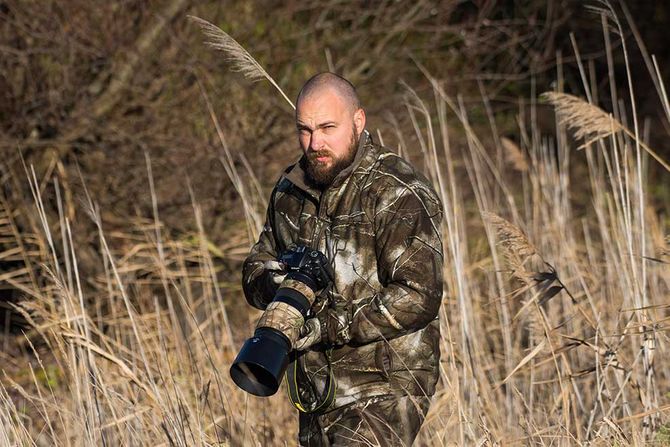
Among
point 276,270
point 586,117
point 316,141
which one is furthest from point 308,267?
point 586,117

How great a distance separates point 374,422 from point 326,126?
0.82m

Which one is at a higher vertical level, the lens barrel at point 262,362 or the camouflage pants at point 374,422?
the lens barrel at point 262,362

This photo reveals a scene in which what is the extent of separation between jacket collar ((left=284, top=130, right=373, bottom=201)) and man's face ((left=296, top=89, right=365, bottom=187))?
18 mm

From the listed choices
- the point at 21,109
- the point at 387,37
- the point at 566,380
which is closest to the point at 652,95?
the point at 387,37

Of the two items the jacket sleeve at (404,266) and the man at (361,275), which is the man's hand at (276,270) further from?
the jacket sleeve at (404,266)

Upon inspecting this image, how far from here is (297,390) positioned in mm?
3270

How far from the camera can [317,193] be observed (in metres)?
3.27

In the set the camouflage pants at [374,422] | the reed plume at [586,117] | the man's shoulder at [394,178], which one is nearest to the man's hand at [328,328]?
the camouflage pants at [374,422]

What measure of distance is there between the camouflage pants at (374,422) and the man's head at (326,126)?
0.63 metres

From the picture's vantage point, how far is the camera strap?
10.5 feet

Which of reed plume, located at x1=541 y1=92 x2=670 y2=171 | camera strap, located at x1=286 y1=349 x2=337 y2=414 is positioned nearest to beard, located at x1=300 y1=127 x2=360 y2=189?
camera strap, located at x1=286 y1=349 x2=337 y2=414

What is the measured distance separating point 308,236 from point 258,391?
0.58m

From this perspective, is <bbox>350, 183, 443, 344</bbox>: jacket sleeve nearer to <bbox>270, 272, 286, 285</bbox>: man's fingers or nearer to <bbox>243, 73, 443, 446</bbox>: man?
<bbox>243, 73, 443, 446</bbox>: man

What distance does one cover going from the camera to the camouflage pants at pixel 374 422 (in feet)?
10.3
